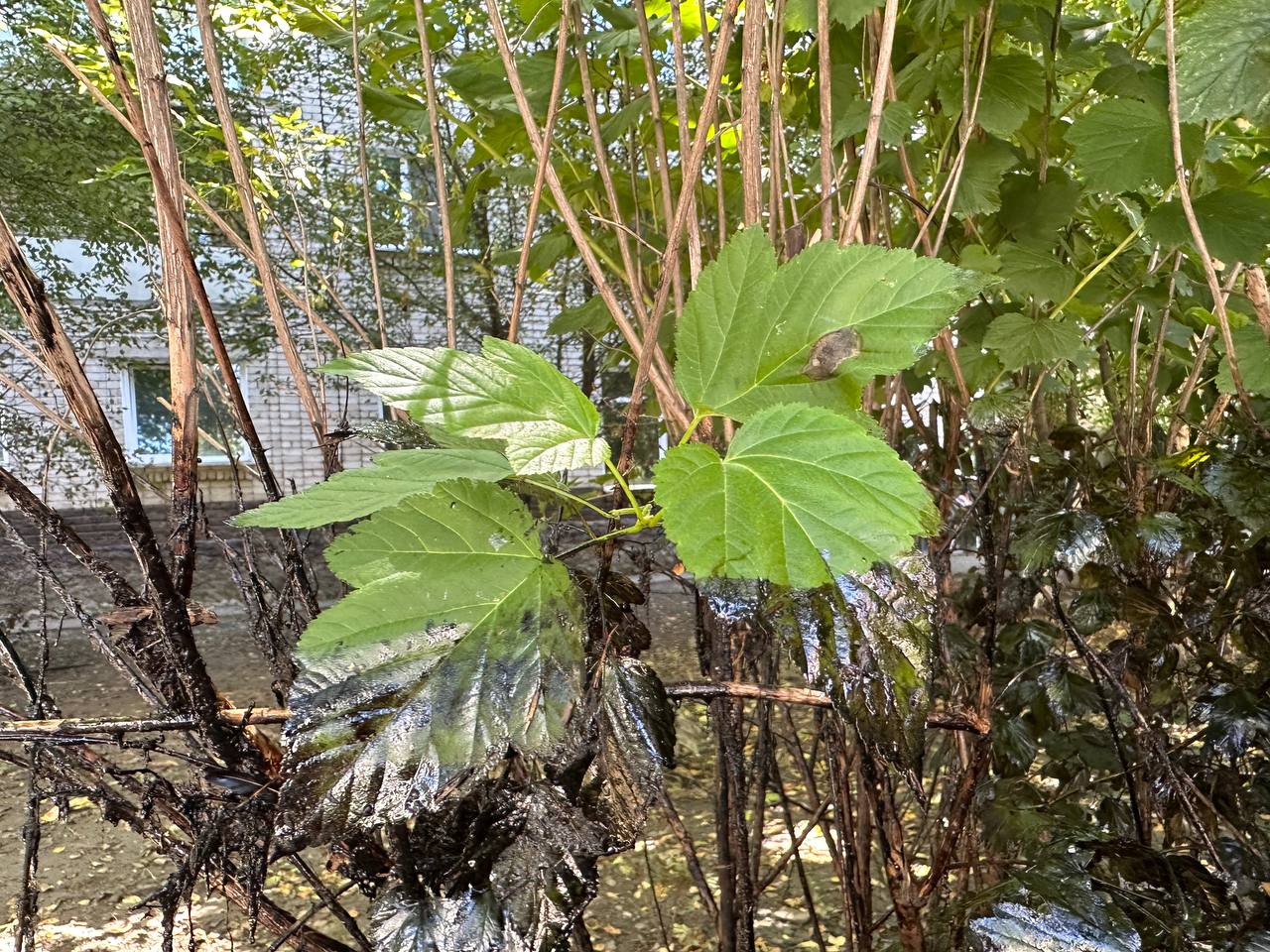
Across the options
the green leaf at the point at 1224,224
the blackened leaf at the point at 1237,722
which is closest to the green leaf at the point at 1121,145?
the green leaf at the point at 1224,224

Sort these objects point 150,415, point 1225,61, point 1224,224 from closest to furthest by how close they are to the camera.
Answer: point 1225,61 < point 1224,224 < point 150,415

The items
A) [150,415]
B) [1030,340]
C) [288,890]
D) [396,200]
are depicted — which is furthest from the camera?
[150,415]

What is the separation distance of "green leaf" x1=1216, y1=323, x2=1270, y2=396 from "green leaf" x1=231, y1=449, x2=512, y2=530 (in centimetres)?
83

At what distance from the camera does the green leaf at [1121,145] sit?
3.05 feet

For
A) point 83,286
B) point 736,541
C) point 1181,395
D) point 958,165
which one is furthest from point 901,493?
point 83,286

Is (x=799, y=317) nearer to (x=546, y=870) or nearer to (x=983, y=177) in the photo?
(x=546, y=870)

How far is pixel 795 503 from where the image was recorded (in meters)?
0.40

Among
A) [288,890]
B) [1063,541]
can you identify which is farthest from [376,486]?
[288,890]

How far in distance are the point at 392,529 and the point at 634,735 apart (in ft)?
0.59

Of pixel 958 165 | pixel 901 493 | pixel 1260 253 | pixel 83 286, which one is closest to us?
pixel 901 493

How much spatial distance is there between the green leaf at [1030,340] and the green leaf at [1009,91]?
21 cm

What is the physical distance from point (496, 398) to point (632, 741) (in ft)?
0.69

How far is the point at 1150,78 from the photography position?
3.32 feet

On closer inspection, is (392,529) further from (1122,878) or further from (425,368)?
(1122,878)
